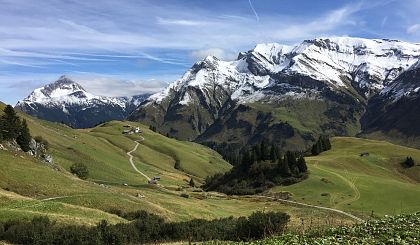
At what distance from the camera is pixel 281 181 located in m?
137

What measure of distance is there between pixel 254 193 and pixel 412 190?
42849mm

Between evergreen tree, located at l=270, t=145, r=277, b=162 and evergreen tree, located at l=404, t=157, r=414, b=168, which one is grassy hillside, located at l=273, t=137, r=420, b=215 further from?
evergreen tree, located at l=270, t=145, r=277, b=162

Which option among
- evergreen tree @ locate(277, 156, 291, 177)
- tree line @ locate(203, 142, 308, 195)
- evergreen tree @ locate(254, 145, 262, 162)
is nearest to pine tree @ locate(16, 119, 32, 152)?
tree line @ locate(203, 142, 308, 195)

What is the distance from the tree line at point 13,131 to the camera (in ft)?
345

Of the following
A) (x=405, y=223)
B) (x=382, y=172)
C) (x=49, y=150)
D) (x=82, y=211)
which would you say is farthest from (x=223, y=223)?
(x=382, y=172)

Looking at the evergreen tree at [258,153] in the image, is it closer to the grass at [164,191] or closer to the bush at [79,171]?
the grass at [164,191]

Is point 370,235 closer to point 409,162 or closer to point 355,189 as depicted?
point 355,189

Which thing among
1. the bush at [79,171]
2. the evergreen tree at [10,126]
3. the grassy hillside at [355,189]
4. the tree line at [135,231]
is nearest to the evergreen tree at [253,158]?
→ the grassy hillside at [355,189]

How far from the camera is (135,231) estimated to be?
4450 cm

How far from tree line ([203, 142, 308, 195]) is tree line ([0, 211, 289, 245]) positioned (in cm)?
8987

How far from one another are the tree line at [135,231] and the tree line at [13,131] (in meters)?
64.4

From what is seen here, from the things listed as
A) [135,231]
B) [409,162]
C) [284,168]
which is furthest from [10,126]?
[409,162]

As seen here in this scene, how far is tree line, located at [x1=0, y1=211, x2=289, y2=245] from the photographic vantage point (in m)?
40.5

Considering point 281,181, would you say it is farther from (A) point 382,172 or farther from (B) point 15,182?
(B) point 15,182
